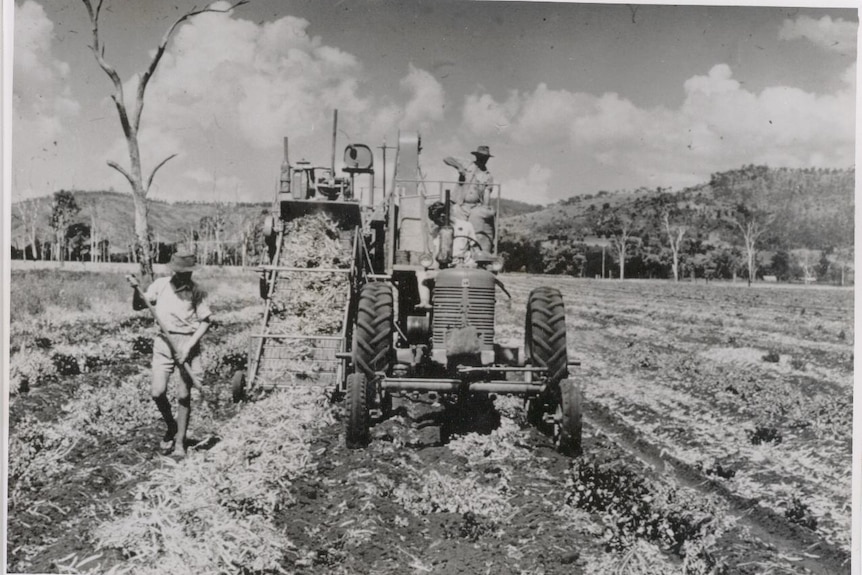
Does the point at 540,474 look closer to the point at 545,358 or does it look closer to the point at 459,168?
the point at 545,358

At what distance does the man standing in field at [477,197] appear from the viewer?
6.09 m

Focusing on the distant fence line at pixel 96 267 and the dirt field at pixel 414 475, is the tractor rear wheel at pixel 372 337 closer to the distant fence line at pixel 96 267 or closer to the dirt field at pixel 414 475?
the dirt field at pixel 414 475

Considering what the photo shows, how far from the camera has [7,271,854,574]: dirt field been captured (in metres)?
3.96

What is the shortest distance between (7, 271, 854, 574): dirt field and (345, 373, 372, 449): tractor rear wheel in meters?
0.23

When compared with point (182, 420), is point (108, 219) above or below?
above

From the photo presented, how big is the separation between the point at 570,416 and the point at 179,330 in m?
3.06

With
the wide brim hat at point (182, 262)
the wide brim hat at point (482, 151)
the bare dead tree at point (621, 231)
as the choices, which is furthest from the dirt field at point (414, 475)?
the bare dead tree at point (621, 231)

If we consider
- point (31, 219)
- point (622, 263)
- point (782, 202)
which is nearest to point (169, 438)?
point (31, 219)

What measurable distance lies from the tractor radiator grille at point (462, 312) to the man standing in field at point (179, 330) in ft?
6.00

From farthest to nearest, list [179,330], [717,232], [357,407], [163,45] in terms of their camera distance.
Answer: [717,232] < [163,45] < [179,330] < [357,407]

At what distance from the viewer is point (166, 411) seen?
15.9 ft

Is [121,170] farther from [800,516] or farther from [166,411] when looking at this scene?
[800,516]

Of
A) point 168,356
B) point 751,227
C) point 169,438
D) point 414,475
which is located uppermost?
point 751,227

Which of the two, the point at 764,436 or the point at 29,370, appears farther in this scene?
the point at 764,436
